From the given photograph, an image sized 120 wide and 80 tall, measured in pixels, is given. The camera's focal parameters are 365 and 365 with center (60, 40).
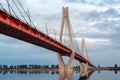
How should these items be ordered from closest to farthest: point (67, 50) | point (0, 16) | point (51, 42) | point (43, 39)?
Result: point (0, 16)
point (43, 39)
point (51, 42)
point (67, 50)

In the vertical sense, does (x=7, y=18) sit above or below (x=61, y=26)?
below

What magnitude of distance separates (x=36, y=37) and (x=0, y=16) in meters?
15.7

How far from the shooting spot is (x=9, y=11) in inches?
1441

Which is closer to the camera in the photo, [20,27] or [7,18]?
[7,18]

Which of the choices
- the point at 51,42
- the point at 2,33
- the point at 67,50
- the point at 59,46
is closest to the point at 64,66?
the point at 67,50

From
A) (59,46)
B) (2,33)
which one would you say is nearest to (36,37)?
(2,33)

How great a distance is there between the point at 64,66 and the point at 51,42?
21.8 meters

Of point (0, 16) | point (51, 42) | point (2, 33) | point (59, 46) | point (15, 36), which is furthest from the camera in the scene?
point (59, 46)

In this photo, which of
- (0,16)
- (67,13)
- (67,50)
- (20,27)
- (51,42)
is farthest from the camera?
(67,13)

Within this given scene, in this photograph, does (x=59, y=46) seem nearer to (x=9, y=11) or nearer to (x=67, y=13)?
(x=67, y=13)

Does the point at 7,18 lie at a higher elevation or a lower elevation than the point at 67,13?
lower

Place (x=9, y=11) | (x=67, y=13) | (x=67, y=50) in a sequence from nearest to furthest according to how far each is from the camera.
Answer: (x=9, y=11) → (x=67, y=50) → (x=67, y=13)

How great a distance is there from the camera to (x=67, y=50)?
8106 cm

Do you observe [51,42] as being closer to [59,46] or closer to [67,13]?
[59,46]
